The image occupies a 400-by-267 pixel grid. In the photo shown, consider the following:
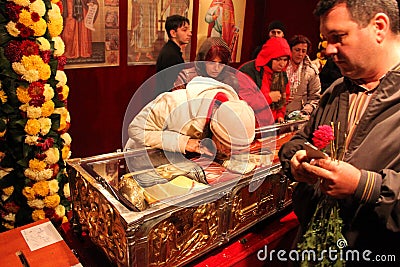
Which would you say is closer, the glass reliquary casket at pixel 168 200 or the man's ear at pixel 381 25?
the man's ear at pixel 381 25

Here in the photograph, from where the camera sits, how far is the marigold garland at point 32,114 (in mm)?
1899

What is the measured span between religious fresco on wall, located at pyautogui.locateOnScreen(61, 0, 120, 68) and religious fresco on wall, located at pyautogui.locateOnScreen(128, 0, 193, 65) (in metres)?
0.17

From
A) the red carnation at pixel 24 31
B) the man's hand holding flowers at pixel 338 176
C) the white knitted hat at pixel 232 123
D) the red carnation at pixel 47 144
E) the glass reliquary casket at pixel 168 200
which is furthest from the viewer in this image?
the red carnation at pixel 47 144

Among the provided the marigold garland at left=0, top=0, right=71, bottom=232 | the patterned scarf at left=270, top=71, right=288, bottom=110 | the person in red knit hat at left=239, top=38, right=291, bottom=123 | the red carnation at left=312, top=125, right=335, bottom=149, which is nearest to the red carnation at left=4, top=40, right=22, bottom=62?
the marigold garland at left=0, top=0, right=71, bottom=232

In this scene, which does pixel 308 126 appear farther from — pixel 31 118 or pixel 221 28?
pixel 221 28

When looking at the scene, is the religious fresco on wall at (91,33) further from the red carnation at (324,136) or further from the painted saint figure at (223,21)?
the red carnation at (324,136)

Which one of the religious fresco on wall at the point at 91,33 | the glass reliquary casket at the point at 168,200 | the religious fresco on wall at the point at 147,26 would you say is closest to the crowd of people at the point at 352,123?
the glass reliquary casket at the point at 168,200

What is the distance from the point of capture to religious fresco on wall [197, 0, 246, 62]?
408 centimetres

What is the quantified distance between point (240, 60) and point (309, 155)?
13.2ft

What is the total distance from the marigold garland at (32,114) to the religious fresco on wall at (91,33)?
1.01 metres

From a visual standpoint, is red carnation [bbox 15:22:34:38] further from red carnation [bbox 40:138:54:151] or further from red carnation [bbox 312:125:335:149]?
red carnation [bbox 312:125:335:149]

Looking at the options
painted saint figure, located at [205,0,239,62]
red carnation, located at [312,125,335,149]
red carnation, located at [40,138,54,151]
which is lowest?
red carnation, located at [40,138,54,151]

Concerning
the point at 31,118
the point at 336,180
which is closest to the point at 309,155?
the point at 336,180

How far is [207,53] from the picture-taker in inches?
76.0
